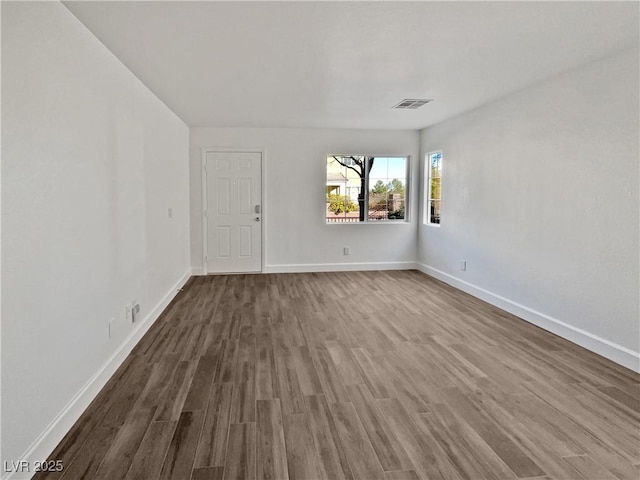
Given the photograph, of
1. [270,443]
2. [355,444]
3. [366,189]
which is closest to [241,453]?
[270,443]

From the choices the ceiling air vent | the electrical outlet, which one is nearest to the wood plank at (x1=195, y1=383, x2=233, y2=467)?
the electrical outlet

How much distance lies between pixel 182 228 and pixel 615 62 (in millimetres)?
5317

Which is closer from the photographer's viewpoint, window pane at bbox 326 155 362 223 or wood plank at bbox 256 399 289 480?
wood plank at bbox 256 399 289 480

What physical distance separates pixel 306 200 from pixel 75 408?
502cm

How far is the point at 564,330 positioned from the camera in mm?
3779

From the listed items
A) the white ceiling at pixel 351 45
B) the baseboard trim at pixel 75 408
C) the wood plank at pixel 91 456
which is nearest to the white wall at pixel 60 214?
the baseboard trim at pixel 75 408

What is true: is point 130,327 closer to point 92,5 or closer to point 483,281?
point 92,5

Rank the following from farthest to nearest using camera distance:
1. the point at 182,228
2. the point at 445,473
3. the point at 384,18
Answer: the point at 182,228
the point at 384,18
the point at 445,473

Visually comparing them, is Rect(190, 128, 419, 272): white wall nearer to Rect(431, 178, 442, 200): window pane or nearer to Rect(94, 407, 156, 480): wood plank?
Rect(431, 178, 442, 200): window pane

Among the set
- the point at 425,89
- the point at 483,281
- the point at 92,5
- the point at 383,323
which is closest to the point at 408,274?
the point at 483,281

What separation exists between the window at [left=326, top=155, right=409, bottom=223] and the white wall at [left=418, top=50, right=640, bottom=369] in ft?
5.56

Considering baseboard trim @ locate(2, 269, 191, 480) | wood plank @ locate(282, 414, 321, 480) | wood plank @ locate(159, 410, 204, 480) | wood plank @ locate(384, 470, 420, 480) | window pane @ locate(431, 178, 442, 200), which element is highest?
window pane @ locate(431, 178, 442, 200)

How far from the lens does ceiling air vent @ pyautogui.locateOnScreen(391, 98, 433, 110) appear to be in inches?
189

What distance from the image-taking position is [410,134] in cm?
712
